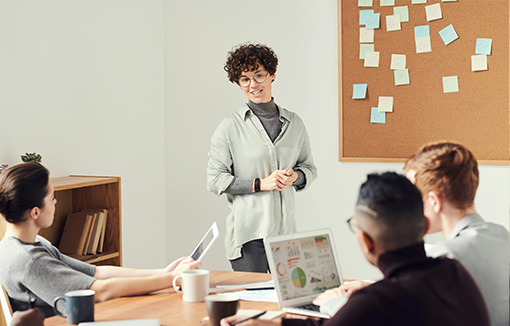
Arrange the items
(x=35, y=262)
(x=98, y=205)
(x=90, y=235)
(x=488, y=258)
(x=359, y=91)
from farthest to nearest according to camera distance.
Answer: (x=359, y=91) → (x=98, y=205) → (x=90, y=235) → (x=35, y=262) → (x=488, y=258)

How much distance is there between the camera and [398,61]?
411 centimetres

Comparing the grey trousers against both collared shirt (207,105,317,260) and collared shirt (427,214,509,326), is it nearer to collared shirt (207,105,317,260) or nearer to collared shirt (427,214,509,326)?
collared shirt (207,105,317,260)

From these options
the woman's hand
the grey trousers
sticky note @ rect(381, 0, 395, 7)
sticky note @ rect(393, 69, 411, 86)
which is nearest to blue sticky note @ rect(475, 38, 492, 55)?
sticky note @ rect(393, 69, 411, 86)

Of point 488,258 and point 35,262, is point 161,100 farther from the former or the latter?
point 488,258

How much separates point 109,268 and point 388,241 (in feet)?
4.71

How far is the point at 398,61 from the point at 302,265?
2.48 meters

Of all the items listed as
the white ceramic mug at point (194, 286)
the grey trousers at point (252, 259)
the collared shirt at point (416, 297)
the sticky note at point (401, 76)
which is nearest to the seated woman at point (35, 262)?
the white ceramic mug at point (194, 286)

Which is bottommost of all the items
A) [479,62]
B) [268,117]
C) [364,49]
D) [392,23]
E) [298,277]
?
[298,277]

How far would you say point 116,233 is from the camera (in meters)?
3.69

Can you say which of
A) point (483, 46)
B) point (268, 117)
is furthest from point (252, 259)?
point (483, 46)

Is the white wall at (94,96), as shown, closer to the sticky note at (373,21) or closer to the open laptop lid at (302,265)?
the sticky note at (373,21)

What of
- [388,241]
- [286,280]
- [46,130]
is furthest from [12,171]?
[46,130]

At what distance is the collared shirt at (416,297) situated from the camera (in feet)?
3.95

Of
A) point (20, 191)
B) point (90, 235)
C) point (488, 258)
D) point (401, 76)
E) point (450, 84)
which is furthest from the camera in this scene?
point (401, 76)
